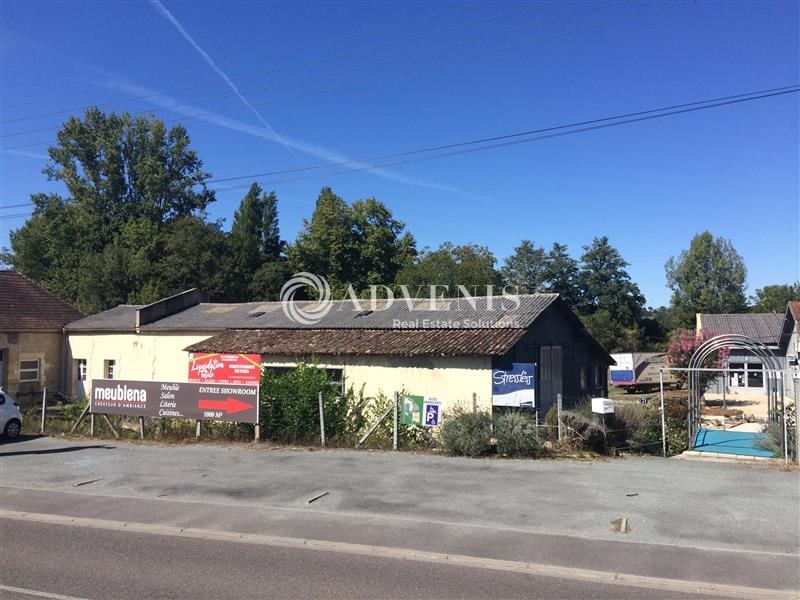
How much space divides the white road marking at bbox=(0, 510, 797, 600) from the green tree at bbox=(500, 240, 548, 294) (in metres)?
67.1

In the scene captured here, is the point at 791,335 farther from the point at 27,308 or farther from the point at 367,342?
the point at 27,308

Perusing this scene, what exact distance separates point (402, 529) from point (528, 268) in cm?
6879

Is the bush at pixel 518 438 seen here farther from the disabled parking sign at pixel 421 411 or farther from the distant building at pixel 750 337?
the distant building at pixel 750 337

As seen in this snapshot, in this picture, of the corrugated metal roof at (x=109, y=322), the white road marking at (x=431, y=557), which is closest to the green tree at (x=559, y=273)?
the corrugated metal roof at (x=109, y=322)

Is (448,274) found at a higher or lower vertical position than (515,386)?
higher

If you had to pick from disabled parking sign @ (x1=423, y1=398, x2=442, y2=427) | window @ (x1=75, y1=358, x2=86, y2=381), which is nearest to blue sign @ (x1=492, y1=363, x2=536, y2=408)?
disabled parking sign @ (x1=423, y1=398, x2=442, y2=427)

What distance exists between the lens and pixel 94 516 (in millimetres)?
9539

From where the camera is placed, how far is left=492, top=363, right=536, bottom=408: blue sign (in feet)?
53.0

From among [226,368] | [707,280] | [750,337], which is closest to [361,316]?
[226,368]

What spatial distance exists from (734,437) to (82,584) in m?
17.0

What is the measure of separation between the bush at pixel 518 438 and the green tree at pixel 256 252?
4253 cm

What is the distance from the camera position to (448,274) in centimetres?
5256

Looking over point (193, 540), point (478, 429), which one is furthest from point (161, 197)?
point (193, 540)

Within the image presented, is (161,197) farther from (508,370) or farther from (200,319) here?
(508,370)
